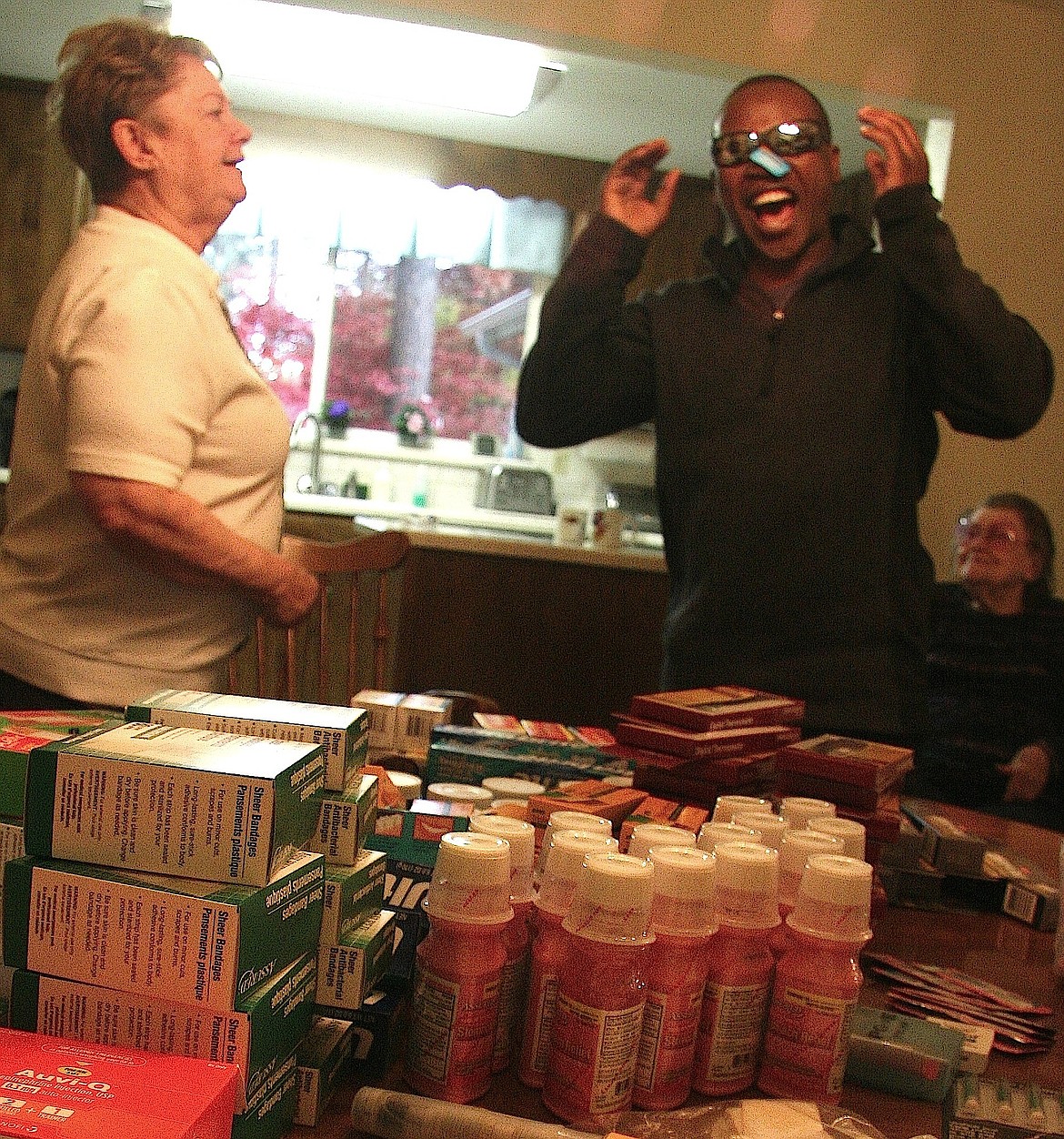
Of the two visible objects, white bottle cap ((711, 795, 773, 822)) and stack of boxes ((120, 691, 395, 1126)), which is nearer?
stack of boxes ((120, 691, 395, 1126))

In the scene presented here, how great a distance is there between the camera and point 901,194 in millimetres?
1929

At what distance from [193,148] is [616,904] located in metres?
1.13

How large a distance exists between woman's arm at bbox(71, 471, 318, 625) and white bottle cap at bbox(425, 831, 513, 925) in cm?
73

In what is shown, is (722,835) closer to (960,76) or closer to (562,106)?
(960,76)

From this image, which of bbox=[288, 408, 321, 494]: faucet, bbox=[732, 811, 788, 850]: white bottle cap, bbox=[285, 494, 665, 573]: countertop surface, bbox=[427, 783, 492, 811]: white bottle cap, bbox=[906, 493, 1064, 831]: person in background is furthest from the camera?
bbox=[288, 408, 321, 494]: faucet

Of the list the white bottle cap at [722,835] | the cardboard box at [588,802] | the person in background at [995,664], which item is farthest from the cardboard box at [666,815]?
the person in background at [995,664]

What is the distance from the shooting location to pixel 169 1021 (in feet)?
2.15

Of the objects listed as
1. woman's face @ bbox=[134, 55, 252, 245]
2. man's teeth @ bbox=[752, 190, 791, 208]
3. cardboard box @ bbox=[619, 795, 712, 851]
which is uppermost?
man's teeth @ bbox=[752, 190, 791, 208]

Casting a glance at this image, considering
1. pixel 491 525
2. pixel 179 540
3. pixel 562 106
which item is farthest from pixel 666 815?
pixel 491 525

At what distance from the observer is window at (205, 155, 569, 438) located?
5.65 metres

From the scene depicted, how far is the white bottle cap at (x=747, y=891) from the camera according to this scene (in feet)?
2.57

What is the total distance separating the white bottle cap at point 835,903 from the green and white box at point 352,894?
284 millimetres

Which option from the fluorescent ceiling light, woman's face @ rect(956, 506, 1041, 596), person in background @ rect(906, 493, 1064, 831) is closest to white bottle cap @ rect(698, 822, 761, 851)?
person in background @ rect(906, 493, 1064, 831)

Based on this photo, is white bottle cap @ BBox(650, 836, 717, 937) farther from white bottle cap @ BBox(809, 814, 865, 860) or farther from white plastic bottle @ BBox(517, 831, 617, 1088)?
white bottle cap @ BBox(809, 814, 865, 860)
